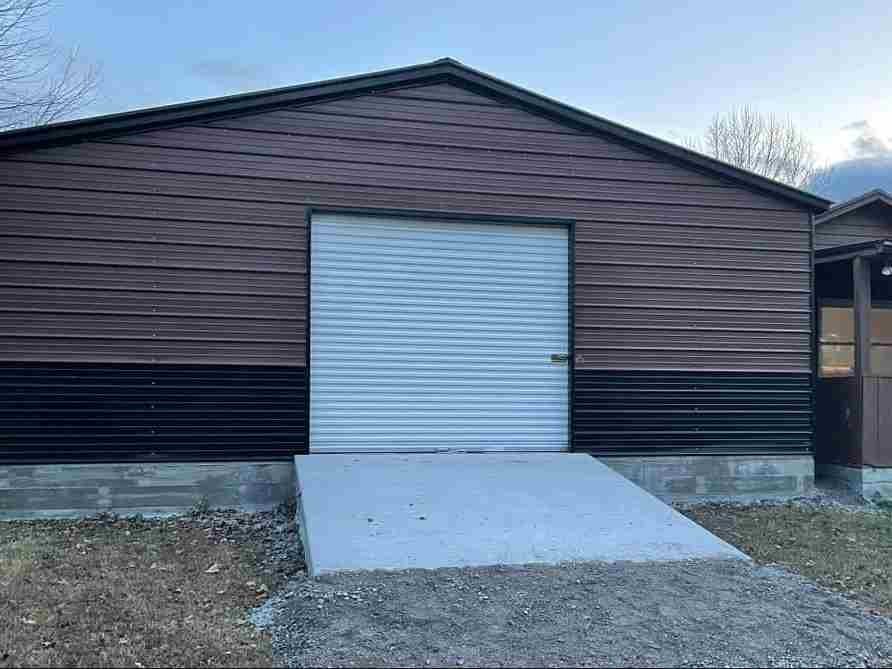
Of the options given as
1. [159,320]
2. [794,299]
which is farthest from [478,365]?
[794,299]

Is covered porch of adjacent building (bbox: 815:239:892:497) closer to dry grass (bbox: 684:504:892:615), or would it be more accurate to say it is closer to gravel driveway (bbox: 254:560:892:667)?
dry grass (bbox: 684:504:892:615)

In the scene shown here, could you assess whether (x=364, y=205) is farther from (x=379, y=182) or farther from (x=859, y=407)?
(x=859, y=407)

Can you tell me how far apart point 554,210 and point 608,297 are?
1.13 meters

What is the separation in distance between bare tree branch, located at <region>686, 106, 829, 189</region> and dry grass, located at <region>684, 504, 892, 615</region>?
65.1 ft

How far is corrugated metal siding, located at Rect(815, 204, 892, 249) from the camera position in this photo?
35.7ft

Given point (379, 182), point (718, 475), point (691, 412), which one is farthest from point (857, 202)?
point (379, 182)

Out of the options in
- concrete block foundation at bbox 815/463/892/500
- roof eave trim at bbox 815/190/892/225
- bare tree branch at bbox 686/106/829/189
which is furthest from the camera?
bare tree branch at bbox 686/106/829/189

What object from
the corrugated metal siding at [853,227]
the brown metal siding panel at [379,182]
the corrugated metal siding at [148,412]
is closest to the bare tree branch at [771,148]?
the corrugated metal siding at [853,227]

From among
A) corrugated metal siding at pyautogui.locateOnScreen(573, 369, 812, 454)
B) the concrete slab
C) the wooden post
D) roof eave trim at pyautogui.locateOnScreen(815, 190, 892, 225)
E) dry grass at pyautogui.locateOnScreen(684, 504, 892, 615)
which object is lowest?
dry grass at pyautogui.locateOnScreen(684, 504, 892, 615)

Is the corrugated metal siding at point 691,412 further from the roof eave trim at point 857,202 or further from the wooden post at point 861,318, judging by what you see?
the roof eave trim at point 857,202

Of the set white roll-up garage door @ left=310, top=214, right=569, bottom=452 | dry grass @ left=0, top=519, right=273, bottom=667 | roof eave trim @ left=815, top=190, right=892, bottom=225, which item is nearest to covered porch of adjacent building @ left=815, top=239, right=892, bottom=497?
roof eave trim @ left=815, top=190, right=892, bottom=225

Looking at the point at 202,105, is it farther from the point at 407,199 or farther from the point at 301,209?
the point at 407,199

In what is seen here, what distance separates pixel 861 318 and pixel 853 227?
2.67m

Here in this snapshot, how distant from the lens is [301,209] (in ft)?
25.3
